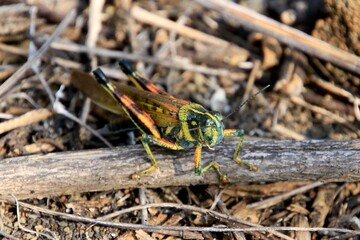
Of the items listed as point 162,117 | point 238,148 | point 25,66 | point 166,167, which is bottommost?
point 166,167

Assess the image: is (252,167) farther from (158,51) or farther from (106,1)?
(106,1)

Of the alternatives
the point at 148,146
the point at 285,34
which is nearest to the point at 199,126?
the point at 148,146

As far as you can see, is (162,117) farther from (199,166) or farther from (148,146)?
(199,166)

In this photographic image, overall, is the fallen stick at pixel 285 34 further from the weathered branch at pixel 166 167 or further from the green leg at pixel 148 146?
the green leg at pixel 148 146

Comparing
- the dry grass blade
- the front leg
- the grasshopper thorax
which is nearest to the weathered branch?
the front leg

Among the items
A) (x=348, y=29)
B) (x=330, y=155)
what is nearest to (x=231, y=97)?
(x=348, y=29)
